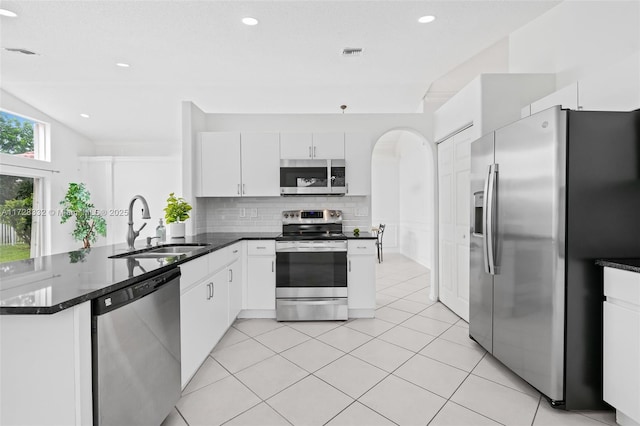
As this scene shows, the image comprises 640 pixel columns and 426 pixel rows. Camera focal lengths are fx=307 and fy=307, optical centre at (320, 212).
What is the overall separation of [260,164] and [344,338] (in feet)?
7.28

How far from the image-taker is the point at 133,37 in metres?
3.28

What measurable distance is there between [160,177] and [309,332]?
17.9ft

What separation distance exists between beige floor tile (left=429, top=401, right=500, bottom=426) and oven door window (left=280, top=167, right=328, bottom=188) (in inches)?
99.8

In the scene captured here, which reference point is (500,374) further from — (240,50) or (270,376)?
(240,50)

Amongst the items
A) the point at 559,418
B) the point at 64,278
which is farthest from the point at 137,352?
the point at 559,418

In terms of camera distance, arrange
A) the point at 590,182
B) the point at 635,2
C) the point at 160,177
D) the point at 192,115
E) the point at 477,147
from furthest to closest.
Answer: the point at 160,177 < the point at 192,115 < the point at 477,147 < the point at 635,2 < the point at 590,182

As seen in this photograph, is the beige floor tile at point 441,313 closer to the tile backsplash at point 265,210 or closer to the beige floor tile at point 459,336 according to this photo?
the beige floor tile at point 459,336

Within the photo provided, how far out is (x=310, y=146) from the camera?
12.4 feet

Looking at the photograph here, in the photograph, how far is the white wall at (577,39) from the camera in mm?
2371

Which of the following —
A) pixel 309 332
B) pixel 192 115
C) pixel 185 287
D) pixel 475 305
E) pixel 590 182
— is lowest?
pixel 309 332

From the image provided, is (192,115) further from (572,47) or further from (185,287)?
(572,47)

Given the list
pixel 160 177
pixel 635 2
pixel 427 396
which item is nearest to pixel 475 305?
pixel 427 396

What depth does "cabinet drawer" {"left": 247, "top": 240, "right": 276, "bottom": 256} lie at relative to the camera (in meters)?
3.44

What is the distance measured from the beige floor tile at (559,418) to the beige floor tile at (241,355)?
75.2 inches
